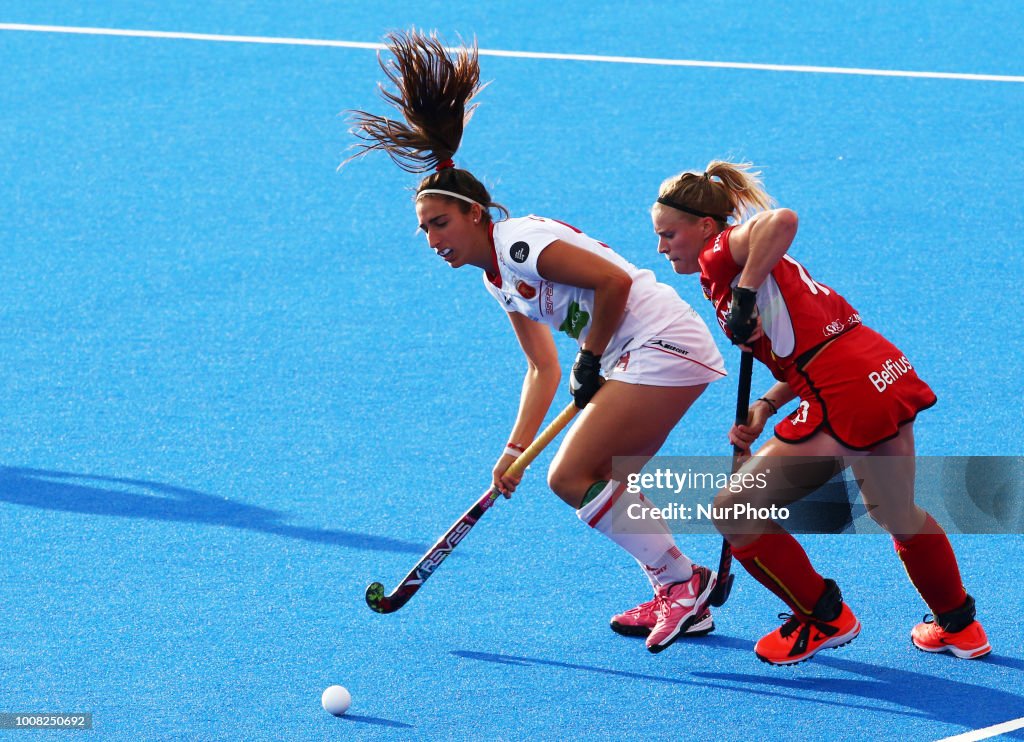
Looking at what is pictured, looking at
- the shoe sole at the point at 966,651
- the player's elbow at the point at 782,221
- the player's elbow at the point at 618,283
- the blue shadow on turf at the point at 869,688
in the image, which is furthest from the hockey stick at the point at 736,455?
the shoe sole at the point at 966,651

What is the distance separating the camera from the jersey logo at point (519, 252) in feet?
14.7

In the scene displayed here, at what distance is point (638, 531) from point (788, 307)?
0.89m

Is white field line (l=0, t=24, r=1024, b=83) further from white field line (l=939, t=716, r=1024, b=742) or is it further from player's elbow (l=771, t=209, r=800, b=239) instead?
white field line (l=939, t=716, r=1024, b=742)

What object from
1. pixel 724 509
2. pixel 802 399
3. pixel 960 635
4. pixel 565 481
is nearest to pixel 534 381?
pixel 565 481

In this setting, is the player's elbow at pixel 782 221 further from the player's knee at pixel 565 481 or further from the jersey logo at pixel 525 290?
the player's knee at pixel 565 481

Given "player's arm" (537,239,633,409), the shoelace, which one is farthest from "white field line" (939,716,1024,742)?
"player's arm" (537,239,633,409)

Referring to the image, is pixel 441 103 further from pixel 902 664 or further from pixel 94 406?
pixel 94 406

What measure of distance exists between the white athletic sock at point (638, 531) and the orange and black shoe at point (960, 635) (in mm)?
785

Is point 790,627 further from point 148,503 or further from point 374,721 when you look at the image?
point 148,503

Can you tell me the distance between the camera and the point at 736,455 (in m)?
4.66

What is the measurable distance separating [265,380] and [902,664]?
3356 millimetres

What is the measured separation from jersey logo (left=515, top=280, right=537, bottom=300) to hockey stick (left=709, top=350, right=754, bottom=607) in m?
0.67

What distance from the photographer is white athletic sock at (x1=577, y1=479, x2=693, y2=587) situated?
4.63m

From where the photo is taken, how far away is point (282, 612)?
5.05 m
